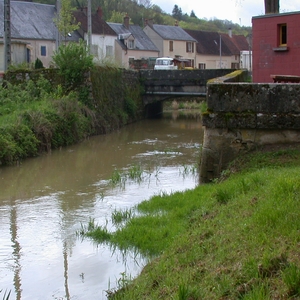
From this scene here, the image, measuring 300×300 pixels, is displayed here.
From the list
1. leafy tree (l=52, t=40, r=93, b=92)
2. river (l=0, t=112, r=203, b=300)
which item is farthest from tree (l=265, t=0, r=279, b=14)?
leafy tree (l=52, t=40, r=93, b=92)

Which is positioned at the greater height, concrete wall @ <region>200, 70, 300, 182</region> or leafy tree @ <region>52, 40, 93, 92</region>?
leafy tree @ <region>52, 40, 93, 92</region>

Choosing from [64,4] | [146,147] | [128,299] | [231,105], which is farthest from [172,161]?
[64,4]

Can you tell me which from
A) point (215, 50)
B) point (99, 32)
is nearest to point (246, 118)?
point (99, 32)

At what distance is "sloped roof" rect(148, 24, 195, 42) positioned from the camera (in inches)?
2467

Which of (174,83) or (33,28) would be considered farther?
(33,28)

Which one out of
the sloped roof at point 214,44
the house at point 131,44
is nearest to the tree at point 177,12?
the sloped roof at point 214,44

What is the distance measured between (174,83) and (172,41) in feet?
104

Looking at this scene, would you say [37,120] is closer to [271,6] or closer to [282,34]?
[282,34]

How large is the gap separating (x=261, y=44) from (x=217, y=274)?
1423 cm

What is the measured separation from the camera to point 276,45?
59.0ft

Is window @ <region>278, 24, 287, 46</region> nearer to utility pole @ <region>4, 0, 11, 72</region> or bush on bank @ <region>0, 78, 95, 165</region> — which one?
bush on bank @ <region>0, 78, 95, 165</region>

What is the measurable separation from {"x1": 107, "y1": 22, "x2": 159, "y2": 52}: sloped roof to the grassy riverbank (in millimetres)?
49378

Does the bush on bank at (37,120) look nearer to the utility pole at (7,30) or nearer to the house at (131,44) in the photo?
the utility pole at (7,30)

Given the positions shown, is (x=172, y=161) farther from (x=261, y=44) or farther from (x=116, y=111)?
(x=116, y=111)
